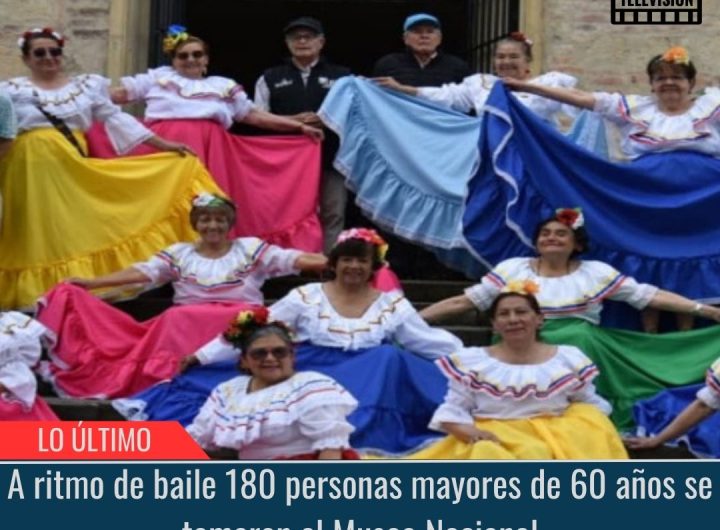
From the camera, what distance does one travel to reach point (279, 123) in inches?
415

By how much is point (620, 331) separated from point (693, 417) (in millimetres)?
1040

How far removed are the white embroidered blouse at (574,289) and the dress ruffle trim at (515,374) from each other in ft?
3.52

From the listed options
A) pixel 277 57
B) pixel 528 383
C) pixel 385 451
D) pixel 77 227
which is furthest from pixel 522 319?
pixel 277 57

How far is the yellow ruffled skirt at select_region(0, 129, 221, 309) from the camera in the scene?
9.70 meters

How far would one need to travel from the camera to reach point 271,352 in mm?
7625

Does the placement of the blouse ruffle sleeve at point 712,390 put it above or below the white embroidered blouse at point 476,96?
below

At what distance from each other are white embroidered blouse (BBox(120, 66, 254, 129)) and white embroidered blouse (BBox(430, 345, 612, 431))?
3111 mm

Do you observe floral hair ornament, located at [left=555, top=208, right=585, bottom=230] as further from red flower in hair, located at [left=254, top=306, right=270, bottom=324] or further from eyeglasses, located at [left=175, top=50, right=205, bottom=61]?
eyeglasses, located at [left=175, top=50, right=205, bottom=61]

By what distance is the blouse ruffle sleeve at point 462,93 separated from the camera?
416 inches

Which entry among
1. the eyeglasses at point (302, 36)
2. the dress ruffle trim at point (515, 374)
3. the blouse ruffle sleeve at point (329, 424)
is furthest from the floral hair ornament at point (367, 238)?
the eyeglasses at point (302, 36)

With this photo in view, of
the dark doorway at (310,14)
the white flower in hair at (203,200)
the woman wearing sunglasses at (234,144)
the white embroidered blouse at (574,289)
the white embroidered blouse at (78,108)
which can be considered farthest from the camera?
the dark doorway at (310,14)

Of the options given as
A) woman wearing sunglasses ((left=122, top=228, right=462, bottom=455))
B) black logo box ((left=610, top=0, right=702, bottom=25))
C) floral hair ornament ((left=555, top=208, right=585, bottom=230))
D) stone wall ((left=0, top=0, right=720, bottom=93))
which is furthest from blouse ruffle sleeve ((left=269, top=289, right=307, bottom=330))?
black logo box ((left=610, top=0, right=702, bottom=25))

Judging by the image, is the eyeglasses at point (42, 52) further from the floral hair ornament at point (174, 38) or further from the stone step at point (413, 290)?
the stone step at point (413, 290)

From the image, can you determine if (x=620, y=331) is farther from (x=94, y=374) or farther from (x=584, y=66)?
(x=584, y=66)
